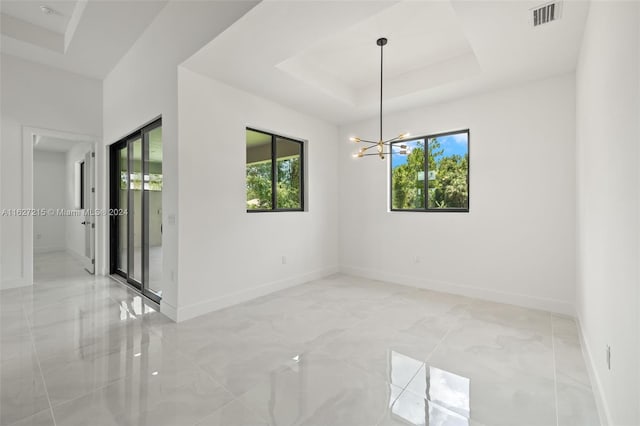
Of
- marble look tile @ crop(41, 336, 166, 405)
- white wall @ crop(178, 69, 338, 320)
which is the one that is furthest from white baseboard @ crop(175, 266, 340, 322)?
marble look tile @ crop(41, 336, 166, 405)

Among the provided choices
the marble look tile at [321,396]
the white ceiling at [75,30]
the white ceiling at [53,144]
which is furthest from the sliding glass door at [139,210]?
the white ceiling at [53,144]

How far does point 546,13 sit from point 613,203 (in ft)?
5.76

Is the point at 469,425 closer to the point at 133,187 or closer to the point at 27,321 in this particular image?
the point at 27,321

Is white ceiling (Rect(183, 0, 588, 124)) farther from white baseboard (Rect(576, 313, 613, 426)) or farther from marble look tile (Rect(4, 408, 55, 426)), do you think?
marble look tile (Rect(4, 408, 55, 426))

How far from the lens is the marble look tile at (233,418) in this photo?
167 cm

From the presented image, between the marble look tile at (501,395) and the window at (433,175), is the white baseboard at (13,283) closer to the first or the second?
the marble look tile at (501,395)

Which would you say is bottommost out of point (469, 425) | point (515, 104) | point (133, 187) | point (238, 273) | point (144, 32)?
point (469, 425)

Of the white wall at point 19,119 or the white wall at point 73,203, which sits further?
the white wall at point 73,203

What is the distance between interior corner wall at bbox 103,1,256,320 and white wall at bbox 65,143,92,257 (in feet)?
12.1

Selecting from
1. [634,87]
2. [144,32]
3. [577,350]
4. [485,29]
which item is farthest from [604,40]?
[144,32]

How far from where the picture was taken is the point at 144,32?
3785 mm

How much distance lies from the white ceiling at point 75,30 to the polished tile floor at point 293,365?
3.53 metres

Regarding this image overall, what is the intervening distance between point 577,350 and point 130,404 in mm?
3546

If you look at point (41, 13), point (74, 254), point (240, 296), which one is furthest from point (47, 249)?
point (240, 296)
